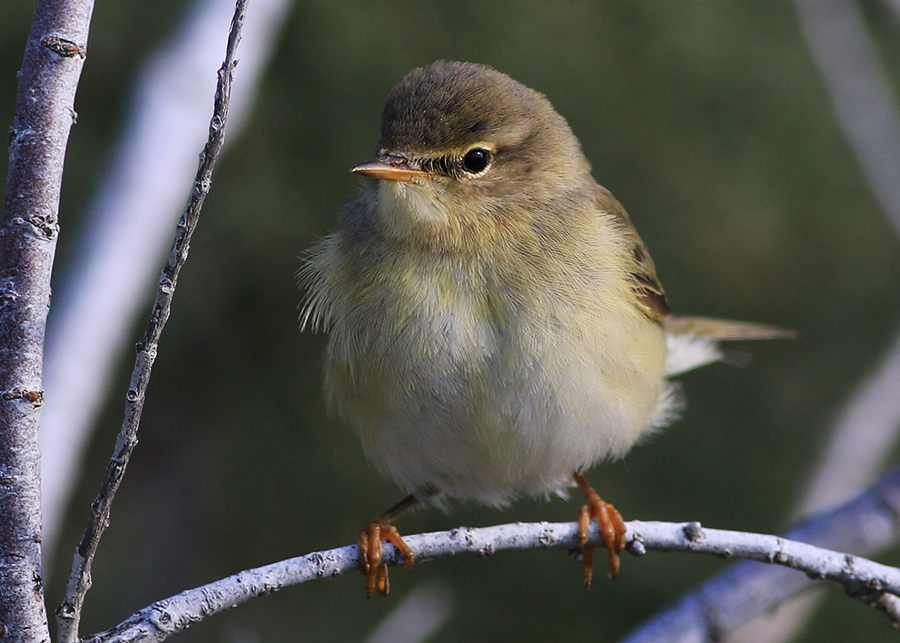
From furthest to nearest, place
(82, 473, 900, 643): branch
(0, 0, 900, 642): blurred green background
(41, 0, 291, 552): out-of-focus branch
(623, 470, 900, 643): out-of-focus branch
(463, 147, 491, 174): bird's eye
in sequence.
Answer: (0, 0, 900, 642): blurred green background, (463, 147, 491, 174): bird's eye, (41, 0, 291, 552): out-of-focus branch, (623, 470, 900, 643): out-of-focus branch, (82, 473, 900, 643): branch

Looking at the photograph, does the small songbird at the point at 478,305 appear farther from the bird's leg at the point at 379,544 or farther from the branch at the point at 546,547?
the branch at the point at 546,547

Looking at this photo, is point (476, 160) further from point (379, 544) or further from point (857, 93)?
point (857, 93)

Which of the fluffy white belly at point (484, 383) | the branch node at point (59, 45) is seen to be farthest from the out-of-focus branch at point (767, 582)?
the branch node at point (59, 45)

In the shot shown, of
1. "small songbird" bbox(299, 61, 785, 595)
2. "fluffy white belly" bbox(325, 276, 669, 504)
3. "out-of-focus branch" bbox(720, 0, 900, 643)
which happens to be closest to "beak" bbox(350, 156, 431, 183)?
"small songbird" bbox(299, 61, 785, 595)

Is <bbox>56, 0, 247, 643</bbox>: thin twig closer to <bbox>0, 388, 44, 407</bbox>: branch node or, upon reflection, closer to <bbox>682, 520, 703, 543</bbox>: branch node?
<bbox>0, 388, 44, 407</bbox>: branch node

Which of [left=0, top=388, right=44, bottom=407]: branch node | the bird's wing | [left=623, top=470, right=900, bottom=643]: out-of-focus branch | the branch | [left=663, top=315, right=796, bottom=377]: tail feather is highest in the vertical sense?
[left=0, top=388, right=44, bottom=407]: branch node
